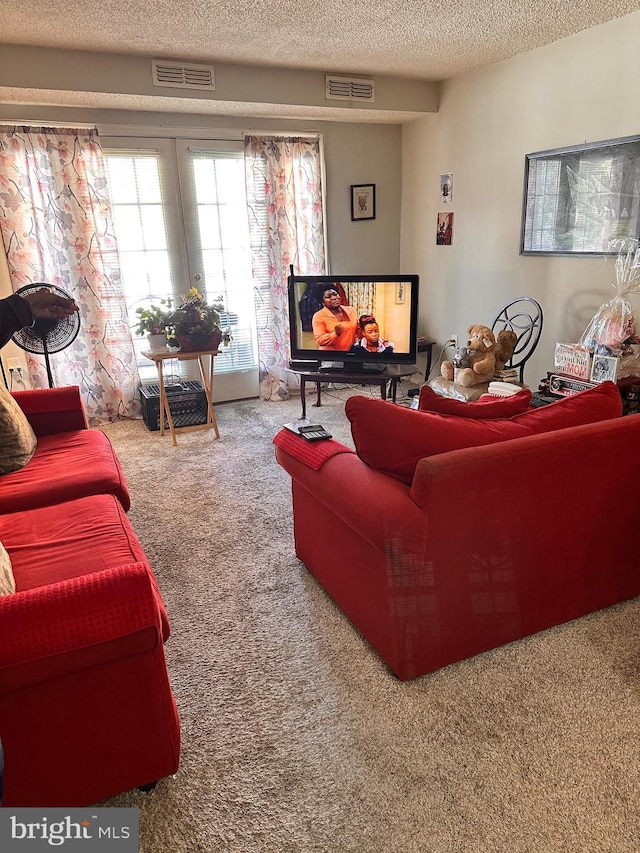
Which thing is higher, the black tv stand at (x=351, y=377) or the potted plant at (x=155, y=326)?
the potted plant at (x=155, y=326)

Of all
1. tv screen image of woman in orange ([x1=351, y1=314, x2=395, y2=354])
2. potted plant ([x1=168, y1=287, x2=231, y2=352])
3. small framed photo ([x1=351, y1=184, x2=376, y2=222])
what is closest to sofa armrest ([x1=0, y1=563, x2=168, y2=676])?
potted plant ([x1=168, y1=287, x2=231, y2=352])

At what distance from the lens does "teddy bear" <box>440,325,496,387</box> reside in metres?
3.64

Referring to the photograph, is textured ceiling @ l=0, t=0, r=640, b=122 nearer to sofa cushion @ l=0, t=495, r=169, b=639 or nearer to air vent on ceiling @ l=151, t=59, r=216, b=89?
air vent on ceiling @ l=151, t=59, r=216, b=89

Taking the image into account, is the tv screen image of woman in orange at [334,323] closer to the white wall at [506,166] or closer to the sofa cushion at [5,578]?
the white wall at [506,166]

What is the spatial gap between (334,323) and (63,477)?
2559 millimetres

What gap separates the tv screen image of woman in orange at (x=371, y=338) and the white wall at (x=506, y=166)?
798mm

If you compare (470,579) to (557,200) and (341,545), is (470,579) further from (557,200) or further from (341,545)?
(557,200)

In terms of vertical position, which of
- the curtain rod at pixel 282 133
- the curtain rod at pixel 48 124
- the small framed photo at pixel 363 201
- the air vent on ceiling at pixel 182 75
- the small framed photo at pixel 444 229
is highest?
the air vent on ceiling at pixel 182 75

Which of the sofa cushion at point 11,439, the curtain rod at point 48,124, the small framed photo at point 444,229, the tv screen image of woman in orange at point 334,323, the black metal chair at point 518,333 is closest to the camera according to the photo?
the sofa cushion at point 11,439

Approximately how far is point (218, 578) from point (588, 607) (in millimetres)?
1474

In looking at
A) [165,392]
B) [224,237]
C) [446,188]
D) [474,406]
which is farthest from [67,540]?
[446,188]

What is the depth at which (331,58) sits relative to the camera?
377cm

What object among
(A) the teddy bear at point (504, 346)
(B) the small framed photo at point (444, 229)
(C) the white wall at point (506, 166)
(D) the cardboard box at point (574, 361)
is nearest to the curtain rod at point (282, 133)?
(C) the white wall at point (506, 166)

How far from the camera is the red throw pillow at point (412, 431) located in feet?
5.54
